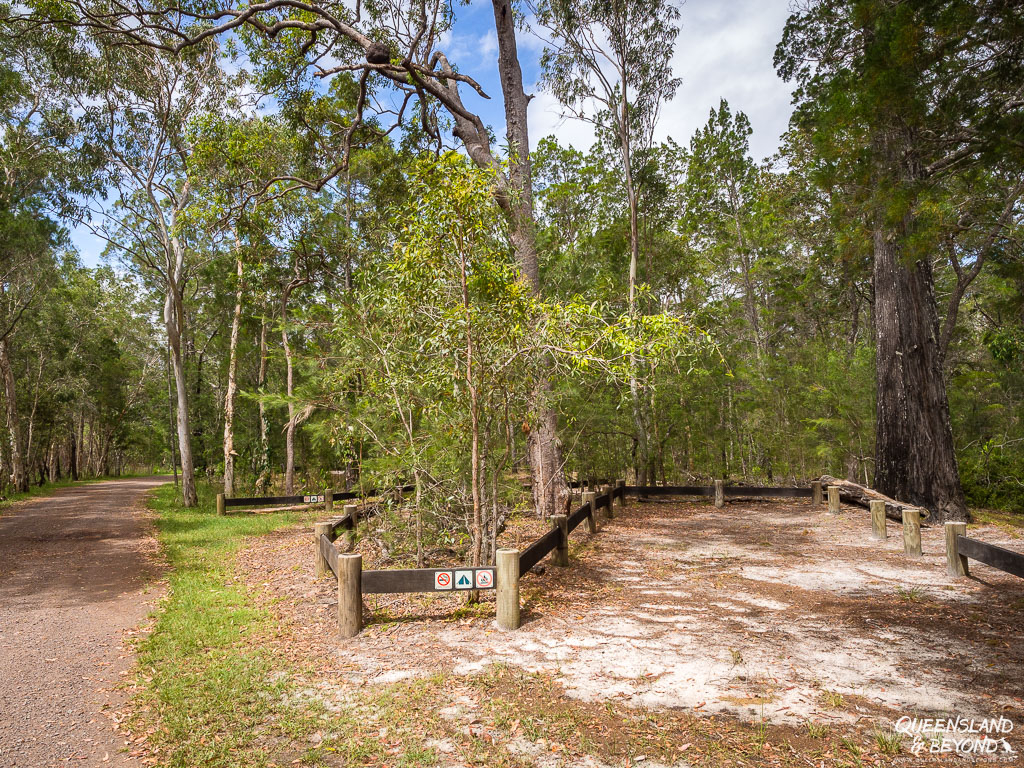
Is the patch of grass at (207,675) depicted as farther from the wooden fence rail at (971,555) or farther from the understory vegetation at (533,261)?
the wooden fence rail at (971,555)

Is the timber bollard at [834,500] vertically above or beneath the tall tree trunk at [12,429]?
beneath

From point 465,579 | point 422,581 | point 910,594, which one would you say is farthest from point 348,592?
point 910,594

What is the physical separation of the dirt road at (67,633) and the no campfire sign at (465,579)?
242cm

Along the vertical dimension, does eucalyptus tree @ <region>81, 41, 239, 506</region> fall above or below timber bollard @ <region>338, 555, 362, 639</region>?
above

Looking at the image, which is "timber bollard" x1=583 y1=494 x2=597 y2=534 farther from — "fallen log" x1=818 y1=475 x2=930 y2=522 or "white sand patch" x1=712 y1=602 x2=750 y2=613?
"fallen log" x1=818 y1=475 x2=930 y2=522

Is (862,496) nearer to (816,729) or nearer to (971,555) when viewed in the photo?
(971,555)

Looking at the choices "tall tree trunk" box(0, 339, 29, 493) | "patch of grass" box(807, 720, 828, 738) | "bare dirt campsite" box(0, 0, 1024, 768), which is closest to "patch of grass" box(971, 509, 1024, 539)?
"bare dirt campsite" box(0, 0, 1024, 768)

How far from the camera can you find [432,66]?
11.4m

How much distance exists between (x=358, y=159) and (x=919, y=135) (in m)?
14.4

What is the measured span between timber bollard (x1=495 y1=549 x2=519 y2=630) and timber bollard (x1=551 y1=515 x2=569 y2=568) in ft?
7.08

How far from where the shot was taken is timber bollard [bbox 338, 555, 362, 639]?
16.4 feet

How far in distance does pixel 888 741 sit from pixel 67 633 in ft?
21.8

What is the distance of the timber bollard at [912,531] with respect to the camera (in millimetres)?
7531

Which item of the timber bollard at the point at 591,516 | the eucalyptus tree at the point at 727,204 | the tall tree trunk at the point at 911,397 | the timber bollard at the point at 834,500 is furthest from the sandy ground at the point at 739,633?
the eucalyptus tree at the point at 727,204
